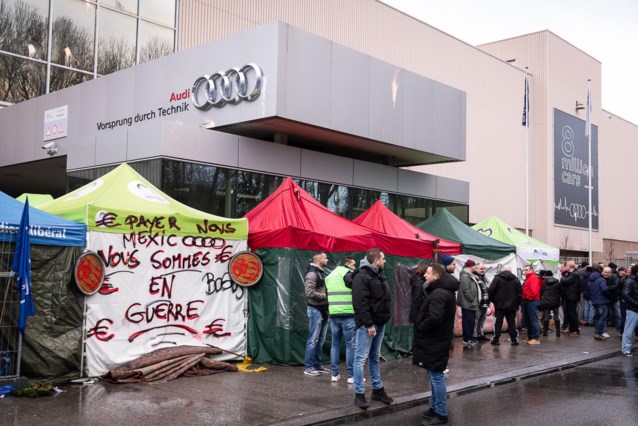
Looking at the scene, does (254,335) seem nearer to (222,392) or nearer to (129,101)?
(222,392)

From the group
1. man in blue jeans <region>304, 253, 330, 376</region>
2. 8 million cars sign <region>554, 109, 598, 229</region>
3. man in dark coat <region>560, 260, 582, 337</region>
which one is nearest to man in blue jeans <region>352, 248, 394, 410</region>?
man in blue jeans <region>304, 253, 330, 376</region>

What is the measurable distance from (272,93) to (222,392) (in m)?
8.10

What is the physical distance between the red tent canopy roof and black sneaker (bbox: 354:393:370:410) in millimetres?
3826

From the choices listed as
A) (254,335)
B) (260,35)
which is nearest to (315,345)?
(254,335)

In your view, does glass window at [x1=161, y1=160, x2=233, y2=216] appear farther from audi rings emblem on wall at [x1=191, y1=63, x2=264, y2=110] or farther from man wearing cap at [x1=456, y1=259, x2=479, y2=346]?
man wearing cap at [x1=456, y1=259, x2=479, y2=346]

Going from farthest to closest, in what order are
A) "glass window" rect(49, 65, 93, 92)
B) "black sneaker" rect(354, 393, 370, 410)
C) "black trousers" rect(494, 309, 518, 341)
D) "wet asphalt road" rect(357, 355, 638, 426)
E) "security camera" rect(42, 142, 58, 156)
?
"glass window" rect(49, 65, 93, 92) → "security camera" rect(42, 142, 58, 156) → "black trousers" rect(494, 309, 518, 341) → "black sneaker" rect(354, 393, 370, 410) → "wet asphalt road" rect(357, 355, 638, 426)

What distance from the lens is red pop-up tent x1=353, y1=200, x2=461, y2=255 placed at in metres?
15.0

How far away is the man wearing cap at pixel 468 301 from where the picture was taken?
14781 mm

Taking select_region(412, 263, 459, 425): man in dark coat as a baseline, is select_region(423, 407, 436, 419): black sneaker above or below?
below

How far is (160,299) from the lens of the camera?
10594mm

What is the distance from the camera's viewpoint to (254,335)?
11.7 metres

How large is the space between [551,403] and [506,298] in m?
6.26

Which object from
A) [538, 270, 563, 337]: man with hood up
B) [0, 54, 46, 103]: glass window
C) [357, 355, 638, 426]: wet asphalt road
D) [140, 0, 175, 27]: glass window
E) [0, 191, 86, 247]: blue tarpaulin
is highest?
[140, 0, 175, 27]: glass window

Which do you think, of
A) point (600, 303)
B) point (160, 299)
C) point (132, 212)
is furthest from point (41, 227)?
point (600, 303)
